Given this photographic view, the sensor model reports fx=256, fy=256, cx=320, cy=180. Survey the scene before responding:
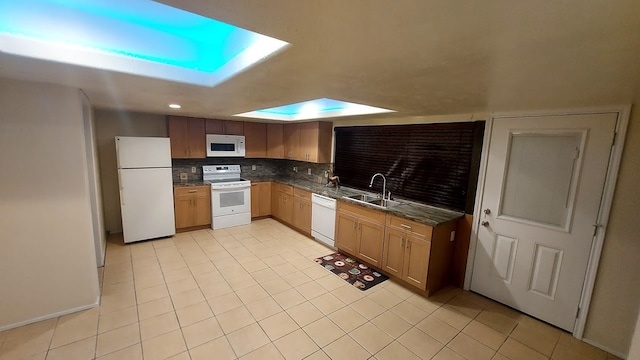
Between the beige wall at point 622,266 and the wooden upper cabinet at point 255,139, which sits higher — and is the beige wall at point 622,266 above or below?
below

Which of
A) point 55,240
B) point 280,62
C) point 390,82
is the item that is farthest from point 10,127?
point 390,82

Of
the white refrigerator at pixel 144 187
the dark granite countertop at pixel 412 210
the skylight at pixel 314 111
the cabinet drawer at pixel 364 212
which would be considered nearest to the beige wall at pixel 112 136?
the white refrigerator at pixel 144 187

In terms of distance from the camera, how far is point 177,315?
2.44 metres

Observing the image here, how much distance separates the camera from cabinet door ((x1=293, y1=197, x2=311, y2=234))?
448 cm

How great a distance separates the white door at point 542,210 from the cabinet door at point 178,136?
4585mm

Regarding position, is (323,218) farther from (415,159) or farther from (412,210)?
(415,159)

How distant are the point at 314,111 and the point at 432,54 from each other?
3.07 meters

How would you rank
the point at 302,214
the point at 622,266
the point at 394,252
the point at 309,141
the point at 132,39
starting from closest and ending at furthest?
the point at 132,39
the point at 622,266
the point at 394,252
the point at 302,214
the point at 309,141

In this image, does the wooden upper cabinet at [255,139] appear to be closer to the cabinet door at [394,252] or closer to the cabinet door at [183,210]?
the cabinet door at [183,210]

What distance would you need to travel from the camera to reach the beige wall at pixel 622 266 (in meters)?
2.01

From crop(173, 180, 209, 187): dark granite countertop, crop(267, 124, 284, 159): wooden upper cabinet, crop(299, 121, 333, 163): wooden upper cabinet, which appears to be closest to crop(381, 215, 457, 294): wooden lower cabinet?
crop(299, 121, 333, 163): wooden upper cabinet

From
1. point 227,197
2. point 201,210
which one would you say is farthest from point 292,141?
point 201,210

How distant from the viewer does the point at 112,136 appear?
13.5 feet

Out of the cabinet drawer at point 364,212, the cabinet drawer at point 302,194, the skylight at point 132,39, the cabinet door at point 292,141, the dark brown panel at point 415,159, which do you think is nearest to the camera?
the skylight at point 132,39
